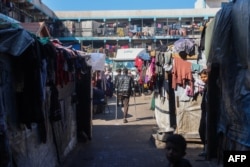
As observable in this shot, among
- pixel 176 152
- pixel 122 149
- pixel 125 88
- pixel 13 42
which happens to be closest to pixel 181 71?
pixel 122 149

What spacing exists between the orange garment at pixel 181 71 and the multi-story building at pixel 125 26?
31448 mm

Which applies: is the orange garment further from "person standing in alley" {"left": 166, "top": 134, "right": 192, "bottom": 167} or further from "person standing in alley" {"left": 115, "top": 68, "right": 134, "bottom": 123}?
"person standing in alley" {"left": 166, "top": 134, "right": 192, "bottom": 167}

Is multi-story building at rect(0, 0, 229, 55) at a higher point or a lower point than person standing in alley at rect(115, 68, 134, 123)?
higher

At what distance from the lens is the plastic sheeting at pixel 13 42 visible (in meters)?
4.68

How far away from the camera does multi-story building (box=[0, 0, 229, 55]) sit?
42406mm

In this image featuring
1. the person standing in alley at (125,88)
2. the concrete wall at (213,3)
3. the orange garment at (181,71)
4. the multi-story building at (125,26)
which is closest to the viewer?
the orange garment at (181,71)

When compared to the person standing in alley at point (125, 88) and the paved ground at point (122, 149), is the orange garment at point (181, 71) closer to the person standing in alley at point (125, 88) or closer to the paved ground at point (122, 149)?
the paved ground at point (122, 149)

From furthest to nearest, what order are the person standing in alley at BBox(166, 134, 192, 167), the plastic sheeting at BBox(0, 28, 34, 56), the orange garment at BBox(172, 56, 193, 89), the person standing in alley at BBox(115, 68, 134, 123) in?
the person standing in alley at BBox(115, 68, 134, 123) < the orange garment at BBox(172, 56, 193, 89) < the plastic sheeting at BBox(0, 28, 34, 56) < the person standing in alley at BBox(166, 134, 192, 167)

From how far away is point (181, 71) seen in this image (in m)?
10.2

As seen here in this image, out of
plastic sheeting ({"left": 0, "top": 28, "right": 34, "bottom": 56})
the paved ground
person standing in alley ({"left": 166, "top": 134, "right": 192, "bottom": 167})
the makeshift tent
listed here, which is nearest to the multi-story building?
the paved ground

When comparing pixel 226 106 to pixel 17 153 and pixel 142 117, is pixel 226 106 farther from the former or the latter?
pixel 142 117

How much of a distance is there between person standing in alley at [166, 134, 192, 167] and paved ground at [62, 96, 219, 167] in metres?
3.36

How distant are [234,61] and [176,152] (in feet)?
7.25

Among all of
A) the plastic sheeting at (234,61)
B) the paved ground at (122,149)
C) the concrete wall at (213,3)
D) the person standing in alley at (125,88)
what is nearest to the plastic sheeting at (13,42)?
the plastic sheeting at (234,61)
